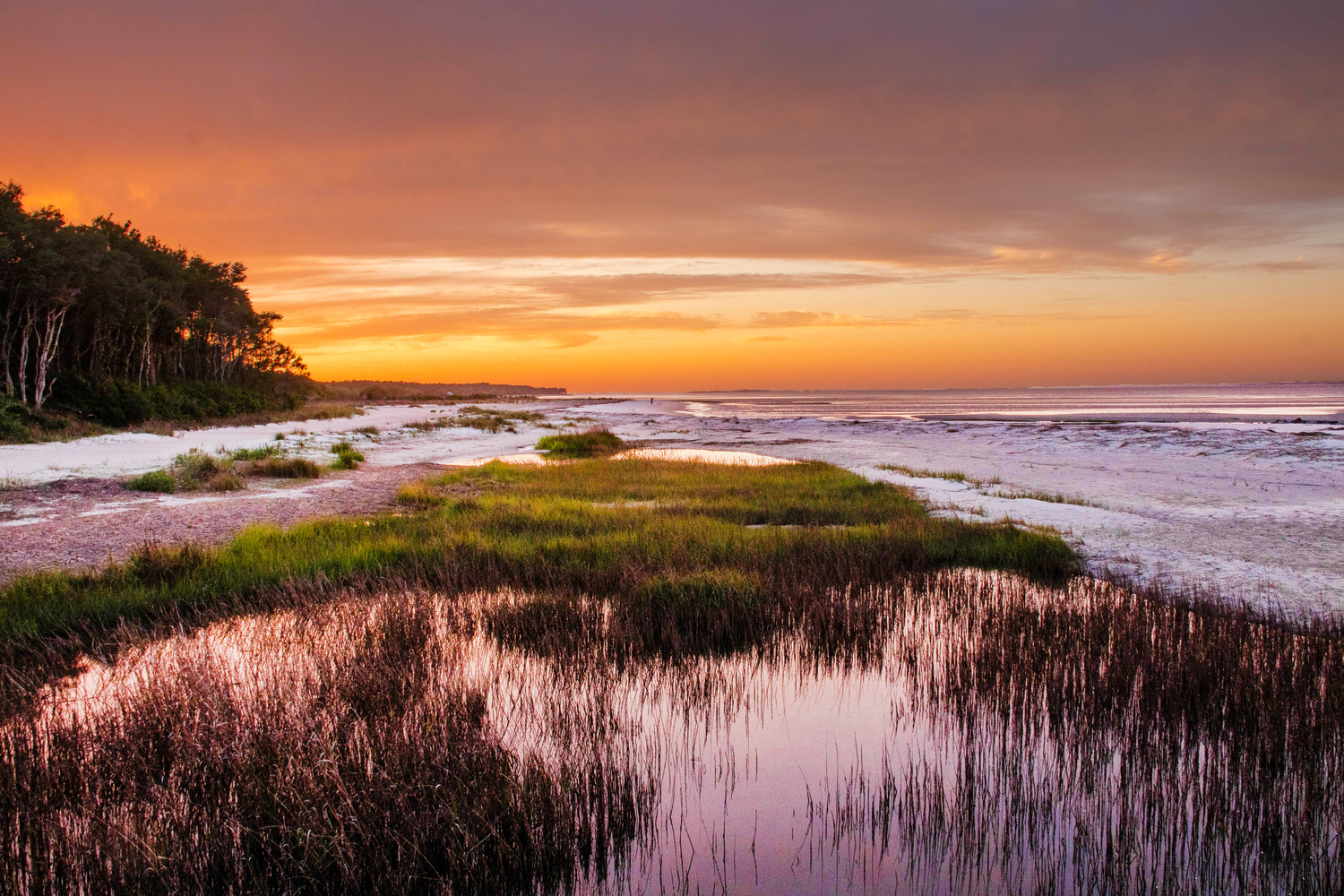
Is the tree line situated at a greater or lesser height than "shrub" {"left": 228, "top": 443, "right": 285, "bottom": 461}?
greater

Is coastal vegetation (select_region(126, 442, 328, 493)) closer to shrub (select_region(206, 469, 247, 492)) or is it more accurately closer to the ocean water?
shrub (select_region(206, 469, 247, 492))

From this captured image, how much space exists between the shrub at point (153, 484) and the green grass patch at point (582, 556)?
504 centimetres

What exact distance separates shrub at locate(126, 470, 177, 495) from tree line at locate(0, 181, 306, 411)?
17.5 m

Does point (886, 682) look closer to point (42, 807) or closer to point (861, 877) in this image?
point (861, 877)

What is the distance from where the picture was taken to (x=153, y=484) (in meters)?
15.7

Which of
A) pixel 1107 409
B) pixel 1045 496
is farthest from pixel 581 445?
pixel 1107 409

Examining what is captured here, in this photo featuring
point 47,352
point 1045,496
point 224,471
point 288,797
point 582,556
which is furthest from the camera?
point 47,352

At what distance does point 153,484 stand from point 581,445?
1654cm

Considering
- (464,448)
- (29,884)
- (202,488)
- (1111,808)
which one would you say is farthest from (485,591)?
(464,448)

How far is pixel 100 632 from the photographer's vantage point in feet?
23.1

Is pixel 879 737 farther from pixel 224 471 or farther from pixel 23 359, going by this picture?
pixel 23 359

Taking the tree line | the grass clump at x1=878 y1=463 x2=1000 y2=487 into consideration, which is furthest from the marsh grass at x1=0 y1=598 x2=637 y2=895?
the tree line

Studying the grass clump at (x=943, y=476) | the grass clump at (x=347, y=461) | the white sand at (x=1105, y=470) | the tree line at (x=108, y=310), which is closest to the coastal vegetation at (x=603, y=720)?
the white sand at (x=1105, y=470)

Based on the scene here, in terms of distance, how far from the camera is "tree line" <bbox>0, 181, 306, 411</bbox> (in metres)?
29.3
